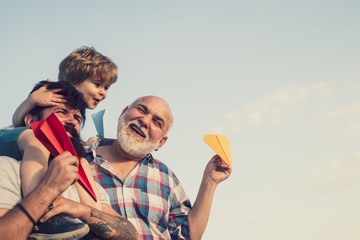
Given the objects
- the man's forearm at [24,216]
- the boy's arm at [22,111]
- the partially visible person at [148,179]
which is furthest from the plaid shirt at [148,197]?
the man's forearm at [24,216]

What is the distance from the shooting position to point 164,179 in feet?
15.8

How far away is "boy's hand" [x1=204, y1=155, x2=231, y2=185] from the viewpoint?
4746mm

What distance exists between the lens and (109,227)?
111 inches

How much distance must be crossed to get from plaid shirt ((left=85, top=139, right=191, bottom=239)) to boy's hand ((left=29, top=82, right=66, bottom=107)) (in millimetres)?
1355

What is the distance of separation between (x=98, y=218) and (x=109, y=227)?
0.14 meters

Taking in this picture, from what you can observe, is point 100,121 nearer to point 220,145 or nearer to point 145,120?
point 145,120

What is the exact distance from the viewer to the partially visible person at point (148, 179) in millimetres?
4352

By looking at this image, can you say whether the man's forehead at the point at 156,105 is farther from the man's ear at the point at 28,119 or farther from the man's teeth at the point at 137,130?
the man's ear at the point at 28,119

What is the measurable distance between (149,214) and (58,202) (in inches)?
83.7

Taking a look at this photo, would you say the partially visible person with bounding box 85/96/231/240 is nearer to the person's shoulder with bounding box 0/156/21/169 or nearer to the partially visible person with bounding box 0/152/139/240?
the partially visible person with bounding box 0/152/139/240

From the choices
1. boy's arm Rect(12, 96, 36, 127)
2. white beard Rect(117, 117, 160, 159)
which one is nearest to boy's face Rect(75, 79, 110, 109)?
white beard Rect(117, 117, 160, 159)

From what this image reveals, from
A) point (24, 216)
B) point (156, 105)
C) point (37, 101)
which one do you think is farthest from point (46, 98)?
point (156, 105)

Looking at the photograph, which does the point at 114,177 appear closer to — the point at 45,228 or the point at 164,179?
the point at 164,179

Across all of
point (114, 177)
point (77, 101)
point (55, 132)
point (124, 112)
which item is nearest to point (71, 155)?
point (55, 132)
